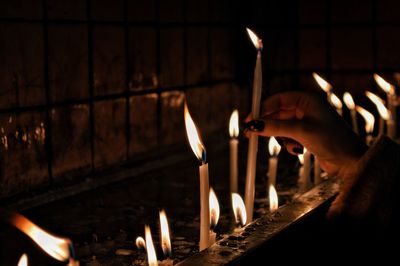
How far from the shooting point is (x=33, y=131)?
2.88 m

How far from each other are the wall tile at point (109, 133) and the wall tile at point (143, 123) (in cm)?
7

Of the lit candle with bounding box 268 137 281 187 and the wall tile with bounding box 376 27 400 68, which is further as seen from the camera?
the wall tile with bounding box 376 27 400 68

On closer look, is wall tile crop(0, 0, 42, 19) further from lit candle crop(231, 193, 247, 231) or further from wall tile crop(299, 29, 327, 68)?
wall tile crop(299, 29, 327, 68)

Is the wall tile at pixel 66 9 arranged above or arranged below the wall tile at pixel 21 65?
above

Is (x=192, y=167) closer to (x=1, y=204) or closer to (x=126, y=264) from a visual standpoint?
(x=1, y=204)

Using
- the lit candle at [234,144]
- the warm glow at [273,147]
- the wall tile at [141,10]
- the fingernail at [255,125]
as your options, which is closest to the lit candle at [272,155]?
the warm glow at [273,147]

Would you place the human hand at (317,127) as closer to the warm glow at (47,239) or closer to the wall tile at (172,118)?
the warm glow at (47,239)

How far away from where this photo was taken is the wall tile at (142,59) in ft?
11.5

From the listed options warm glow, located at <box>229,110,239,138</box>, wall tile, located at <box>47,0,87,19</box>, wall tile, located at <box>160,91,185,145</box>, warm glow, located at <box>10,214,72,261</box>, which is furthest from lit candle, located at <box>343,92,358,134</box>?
warm glow, located at <box>10,214,72,261</box>

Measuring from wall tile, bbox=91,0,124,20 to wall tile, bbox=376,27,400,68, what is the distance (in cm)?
274

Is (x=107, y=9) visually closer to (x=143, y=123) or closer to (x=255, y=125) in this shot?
(x=143, y=123)

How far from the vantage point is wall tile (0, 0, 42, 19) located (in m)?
2.67

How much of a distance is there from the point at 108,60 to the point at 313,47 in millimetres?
2644

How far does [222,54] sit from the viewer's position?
446 centimetres
